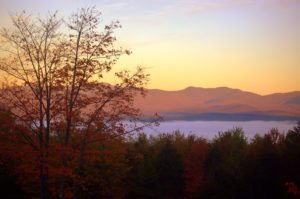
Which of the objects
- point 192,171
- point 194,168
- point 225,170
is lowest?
point 192,171

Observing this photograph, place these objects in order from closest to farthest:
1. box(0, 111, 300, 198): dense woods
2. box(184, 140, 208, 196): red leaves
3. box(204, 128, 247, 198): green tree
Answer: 1. box(0, 111, 300, 198): dense woods
2. box(204, 128, 247, 198): green tree
3. box(184, 140, 208, 196): red leaves

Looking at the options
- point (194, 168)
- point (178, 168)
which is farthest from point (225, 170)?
point (178, 168)

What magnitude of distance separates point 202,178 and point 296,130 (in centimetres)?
1477

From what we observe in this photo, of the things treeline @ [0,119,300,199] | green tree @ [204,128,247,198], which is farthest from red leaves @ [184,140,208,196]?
green tree @ [204,128,247,198]

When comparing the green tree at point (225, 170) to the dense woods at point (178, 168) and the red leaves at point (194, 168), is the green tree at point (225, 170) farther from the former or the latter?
the red leaves at point (194, 168)

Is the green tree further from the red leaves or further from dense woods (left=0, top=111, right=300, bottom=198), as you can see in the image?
the red leaves

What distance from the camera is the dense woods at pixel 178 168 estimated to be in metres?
23.1

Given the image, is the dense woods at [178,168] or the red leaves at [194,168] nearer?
the dense woods at [178,168]

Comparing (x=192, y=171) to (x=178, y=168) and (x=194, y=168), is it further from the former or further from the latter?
(x=178, y=168)

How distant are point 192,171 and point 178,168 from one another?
6.19 ft

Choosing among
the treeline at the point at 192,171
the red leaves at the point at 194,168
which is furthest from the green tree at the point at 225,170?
the red leaves at the point at 194,168

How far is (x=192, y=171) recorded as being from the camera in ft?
180

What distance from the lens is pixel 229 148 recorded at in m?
55.0

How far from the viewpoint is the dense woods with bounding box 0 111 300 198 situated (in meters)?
23.1
